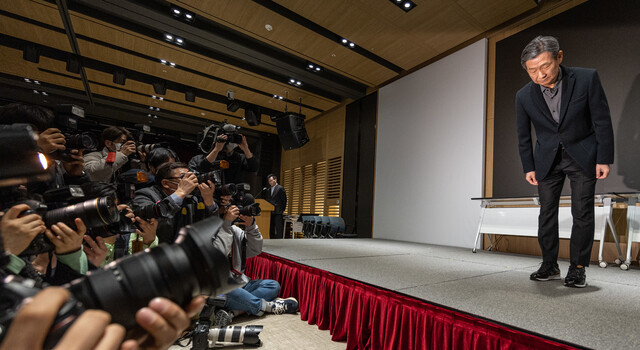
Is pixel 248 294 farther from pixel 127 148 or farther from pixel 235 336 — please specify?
pixel 127 148

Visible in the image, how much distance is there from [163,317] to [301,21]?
454 centimetres

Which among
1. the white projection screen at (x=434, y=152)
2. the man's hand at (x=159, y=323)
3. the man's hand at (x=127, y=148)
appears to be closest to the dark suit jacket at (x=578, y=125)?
the man's hand at (x=159, y=323)

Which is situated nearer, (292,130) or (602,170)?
(602,170)

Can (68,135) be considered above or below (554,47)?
below

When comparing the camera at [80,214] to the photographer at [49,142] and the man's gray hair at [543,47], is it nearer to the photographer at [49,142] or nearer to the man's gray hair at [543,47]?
the photographer at [49,142]

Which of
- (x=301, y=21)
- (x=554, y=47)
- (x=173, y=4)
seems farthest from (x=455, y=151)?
(x=173, y=4)

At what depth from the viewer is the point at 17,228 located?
65cm

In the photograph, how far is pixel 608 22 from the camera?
3336 millimetres

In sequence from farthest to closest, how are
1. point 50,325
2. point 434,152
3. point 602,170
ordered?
point 434,152, point 602,170, point 50,325

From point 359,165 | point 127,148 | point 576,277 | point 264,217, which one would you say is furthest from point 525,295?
point 359,165

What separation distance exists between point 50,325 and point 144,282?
0.32 ft

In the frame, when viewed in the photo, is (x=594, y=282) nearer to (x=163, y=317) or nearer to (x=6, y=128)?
(x=163, y=317)

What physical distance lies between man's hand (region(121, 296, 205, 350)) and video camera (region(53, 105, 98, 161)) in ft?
3.81

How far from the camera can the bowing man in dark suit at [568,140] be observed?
5.14 ft
